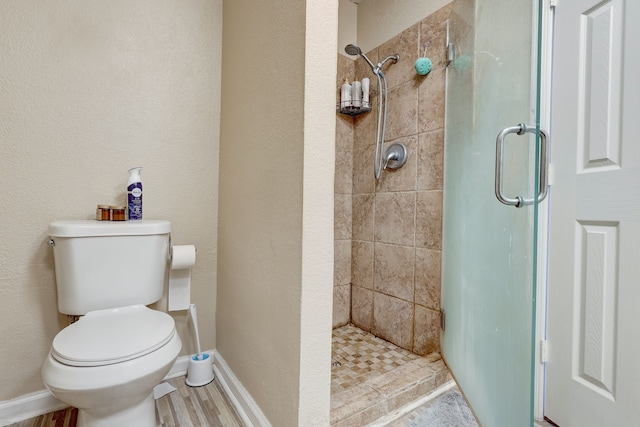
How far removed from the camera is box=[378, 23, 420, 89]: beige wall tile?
1594 mm

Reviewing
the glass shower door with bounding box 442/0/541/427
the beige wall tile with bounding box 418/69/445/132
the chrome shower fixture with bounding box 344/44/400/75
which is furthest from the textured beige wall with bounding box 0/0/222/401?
the glass shower door with bounding box 442/0/541/427

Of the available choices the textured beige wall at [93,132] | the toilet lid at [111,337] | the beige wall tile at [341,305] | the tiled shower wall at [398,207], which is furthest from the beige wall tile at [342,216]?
the toilet lid at [111,337]

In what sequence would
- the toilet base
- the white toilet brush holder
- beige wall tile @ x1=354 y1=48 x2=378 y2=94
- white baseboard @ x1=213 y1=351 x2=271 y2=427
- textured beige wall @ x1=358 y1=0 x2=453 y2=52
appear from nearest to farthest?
the toilet base, white baseboard @ x1=213 y1=351 x2=271 y2=427, the white toilet brush holder, textured beige wall @ x1=358 y1=0 x2=453 y2=52, beige wall tile @ x1=354 y1=48 x2=378 y2=94

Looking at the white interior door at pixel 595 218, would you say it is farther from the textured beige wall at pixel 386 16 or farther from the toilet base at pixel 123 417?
the toilet base at pixel 123 417

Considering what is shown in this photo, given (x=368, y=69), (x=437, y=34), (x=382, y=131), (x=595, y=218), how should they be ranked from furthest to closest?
(x=368, y=69) < (x=382, y=131) < (x=437, y=34) < (x=595, y=218)

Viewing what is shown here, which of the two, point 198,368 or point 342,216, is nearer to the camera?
point 198,368

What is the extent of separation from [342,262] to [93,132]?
146cm

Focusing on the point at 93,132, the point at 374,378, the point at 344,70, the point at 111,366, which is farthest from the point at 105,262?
the point at 344,70

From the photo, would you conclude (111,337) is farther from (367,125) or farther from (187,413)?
(367,125)

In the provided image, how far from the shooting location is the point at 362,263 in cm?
190

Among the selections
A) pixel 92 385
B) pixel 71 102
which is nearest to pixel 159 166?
pixel 71 102

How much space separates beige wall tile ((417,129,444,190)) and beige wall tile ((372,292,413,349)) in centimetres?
65

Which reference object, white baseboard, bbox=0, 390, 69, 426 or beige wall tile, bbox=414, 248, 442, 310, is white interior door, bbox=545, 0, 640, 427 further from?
white baseboard, bbox=0, 390, 69, 426

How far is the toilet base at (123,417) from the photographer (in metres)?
0.92
